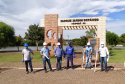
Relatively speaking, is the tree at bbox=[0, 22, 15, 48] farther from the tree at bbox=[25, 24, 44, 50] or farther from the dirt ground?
the dirt ground

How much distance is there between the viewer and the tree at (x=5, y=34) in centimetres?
2927

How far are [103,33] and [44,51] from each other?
15.9 metres

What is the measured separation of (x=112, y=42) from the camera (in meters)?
43.0

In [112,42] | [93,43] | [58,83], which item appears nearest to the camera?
[58,83]

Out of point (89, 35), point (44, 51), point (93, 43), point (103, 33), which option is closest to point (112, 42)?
point (89, 35)

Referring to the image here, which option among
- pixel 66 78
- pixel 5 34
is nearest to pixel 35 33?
pixel 5 34

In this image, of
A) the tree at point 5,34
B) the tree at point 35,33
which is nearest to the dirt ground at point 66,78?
the tree at point 5,34

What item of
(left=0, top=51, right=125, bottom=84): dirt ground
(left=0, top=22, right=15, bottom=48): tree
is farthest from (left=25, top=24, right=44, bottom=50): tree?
(left=0, top=51, right=125, bottom=84): dirt ground

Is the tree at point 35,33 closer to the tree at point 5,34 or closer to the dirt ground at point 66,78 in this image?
the tree at point 5,34

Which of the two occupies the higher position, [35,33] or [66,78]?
[35,33]

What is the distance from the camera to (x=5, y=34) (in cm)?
3069

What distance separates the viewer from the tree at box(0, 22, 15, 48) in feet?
96.0

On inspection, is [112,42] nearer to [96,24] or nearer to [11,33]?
[96,24]

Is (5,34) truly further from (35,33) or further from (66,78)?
(66,78)
